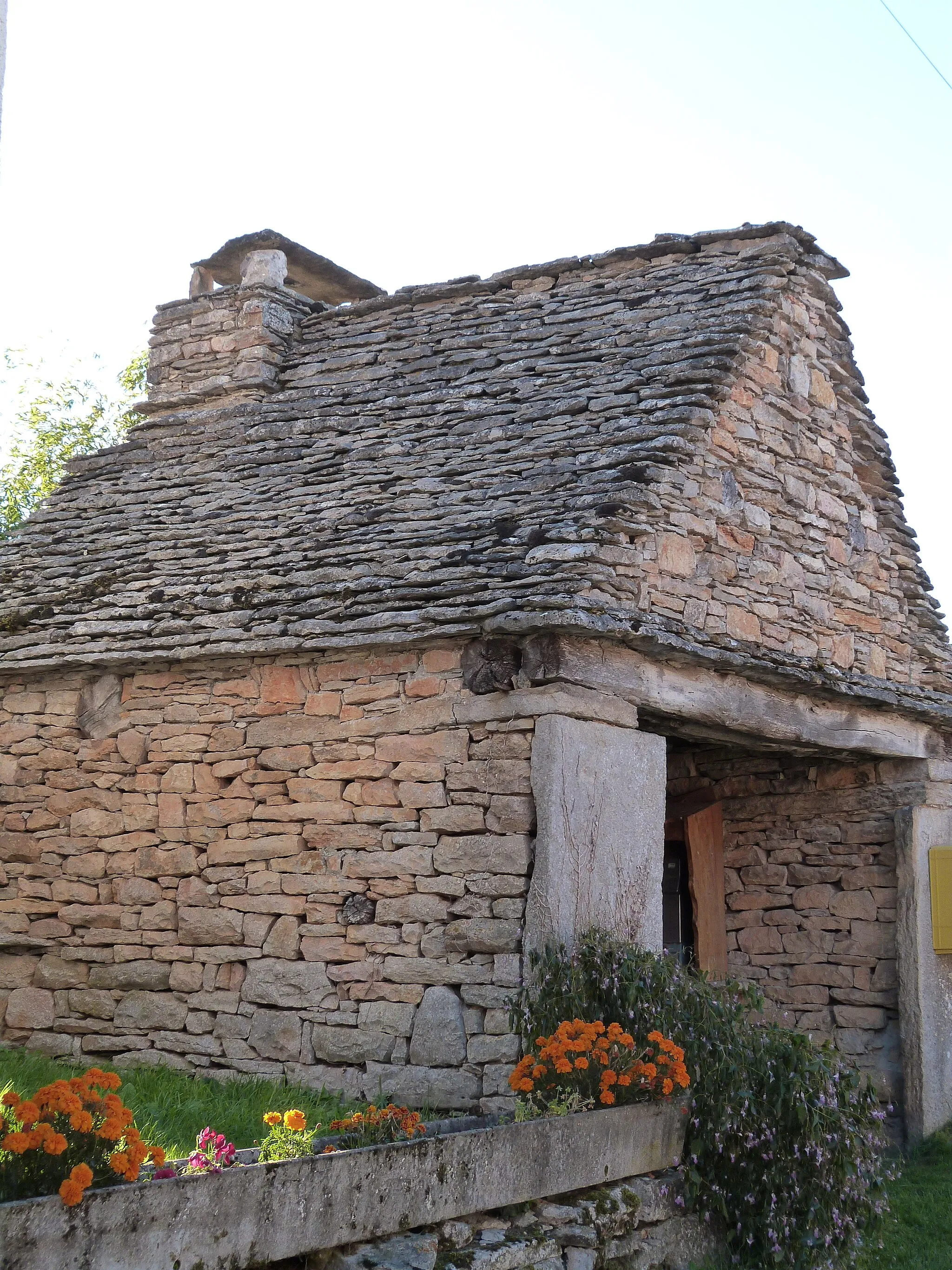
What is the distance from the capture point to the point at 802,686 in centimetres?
731

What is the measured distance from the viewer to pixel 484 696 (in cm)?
629

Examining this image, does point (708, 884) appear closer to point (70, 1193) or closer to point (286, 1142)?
point (286, 1142)

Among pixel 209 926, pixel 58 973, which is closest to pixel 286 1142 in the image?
pixel 209 926

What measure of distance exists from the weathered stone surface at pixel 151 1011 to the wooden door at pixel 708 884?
10.6 feet

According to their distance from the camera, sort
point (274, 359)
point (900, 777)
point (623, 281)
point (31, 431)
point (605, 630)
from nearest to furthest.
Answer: point (605, 630), point (900, 777), point (623, 281), point (274, 359), point (31, 431)

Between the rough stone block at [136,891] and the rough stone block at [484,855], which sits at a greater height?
the rough stone block at [484,855]

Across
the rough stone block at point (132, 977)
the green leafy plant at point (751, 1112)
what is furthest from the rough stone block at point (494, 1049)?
the rough stone block at point (132, 977)

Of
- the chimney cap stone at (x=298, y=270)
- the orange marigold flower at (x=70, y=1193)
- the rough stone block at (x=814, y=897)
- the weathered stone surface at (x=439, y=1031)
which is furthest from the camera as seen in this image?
the chimney cap stone at (x=298, y=270)

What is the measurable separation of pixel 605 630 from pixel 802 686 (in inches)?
69.9

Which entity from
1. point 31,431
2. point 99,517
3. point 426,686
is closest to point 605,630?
point 426,686

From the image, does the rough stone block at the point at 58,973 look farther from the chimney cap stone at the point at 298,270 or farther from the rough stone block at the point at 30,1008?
the chimney cap stone at the point at 298,270

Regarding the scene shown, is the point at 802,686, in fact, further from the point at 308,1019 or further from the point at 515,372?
the point at 308,1019

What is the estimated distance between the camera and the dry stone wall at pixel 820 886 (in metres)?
7.95

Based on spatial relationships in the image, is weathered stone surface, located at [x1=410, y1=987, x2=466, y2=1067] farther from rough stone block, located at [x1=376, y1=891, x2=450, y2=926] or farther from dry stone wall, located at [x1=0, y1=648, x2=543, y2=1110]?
rough stone block, located at [x1=376, y1=891, x2=450, y2=926]
